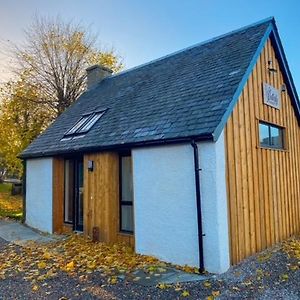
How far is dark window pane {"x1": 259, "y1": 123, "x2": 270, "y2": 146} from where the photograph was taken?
324 inches

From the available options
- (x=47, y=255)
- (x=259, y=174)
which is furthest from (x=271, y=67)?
(x=47, y=255)

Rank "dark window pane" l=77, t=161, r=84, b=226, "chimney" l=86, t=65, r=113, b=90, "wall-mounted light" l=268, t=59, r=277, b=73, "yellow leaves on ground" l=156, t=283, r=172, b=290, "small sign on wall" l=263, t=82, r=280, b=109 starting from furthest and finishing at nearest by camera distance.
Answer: "chimney" l=86, t=65, r=113, b=90
"dark window pane" l=77, t=161, r=84, b=226
"wall-mounted light" l=268, t=59, r=277, b=73
"small sign on wall" l=263, t=82, r=280, b=109
"yellow leaves on ground" l=156, t=283, r=172, b=290

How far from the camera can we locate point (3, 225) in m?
12.4

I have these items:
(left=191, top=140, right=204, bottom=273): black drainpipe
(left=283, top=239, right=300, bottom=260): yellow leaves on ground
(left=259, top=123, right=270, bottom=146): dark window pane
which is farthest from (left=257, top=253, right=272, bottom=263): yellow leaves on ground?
(left=259, top=123, right=270, bottom=146): dark window pane

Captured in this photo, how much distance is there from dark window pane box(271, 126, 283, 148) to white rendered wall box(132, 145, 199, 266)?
3.60 m

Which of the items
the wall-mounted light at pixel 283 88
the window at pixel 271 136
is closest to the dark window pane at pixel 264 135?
the window at pixel 271 136

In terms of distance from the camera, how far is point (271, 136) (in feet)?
29.1

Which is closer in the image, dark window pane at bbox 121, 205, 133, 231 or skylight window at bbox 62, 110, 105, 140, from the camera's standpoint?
dark window pane at bbox 121, 205, 133, 231

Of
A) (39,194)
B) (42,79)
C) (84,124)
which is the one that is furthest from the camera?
(42,79)

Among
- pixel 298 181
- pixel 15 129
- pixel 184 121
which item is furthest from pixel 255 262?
pixel 15 129

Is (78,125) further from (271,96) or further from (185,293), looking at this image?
(185,293)

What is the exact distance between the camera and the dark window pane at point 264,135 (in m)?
8.22

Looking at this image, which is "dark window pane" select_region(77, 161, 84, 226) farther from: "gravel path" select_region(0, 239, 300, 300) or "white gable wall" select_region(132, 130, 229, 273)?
"gravel path" select_region(0, 239, 300, 300)

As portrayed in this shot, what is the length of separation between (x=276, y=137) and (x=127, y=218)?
201 inches
